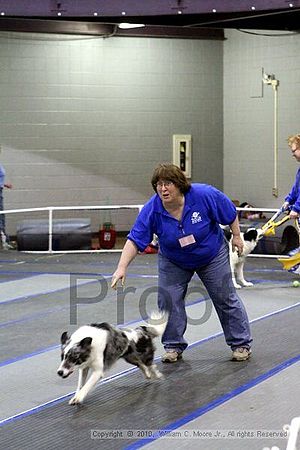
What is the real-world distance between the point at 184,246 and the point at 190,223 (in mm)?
182

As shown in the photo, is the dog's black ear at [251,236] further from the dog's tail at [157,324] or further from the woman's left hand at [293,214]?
the dog's tail at [157,324]

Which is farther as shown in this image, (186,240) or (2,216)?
(2,216)

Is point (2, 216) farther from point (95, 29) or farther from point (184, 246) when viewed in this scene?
point (184, 246)

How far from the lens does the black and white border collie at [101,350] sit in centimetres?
552

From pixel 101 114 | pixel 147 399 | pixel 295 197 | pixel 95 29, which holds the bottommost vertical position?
pixel 147 399

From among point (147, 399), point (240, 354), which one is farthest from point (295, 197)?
point (147, 399)

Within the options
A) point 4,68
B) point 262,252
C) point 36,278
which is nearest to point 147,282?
point 36,278

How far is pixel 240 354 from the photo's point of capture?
681 cm

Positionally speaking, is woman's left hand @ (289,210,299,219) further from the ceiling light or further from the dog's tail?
the ceiling light

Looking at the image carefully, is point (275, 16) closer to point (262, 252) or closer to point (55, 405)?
point (262, 252)

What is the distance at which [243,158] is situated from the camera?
56.4ft

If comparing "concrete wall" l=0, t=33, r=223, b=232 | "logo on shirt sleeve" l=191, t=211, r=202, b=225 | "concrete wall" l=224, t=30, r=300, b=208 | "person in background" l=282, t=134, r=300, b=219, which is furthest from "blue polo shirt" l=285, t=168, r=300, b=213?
"concrete wall" l=0, t=33, r=223, b=232

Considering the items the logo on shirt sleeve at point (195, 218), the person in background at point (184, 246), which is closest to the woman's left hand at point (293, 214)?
the person in background at point (184, 246)

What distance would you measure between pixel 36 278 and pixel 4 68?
18.3 feet
